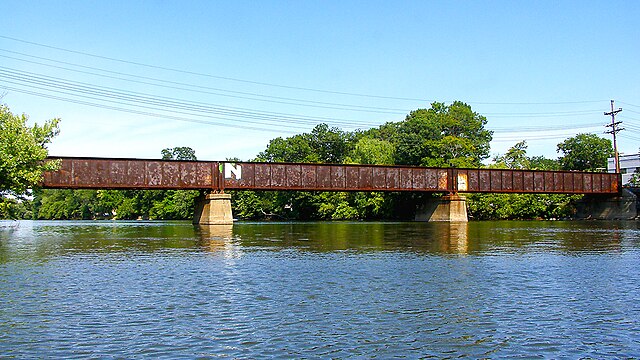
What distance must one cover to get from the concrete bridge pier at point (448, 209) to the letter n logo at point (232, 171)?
94.6 feet

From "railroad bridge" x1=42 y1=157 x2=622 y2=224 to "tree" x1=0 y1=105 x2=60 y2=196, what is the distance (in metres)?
5.70

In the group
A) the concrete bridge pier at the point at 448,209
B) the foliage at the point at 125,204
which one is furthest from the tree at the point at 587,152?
the foliage at the point at 125,204

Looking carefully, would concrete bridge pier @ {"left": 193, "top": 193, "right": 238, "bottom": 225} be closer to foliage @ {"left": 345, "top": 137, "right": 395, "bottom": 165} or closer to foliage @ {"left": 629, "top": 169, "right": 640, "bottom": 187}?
foliage @ {"left": 345, "top": 137, "right": 395, "bottom": 165}

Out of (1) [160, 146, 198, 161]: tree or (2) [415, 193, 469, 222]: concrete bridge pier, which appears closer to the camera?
(2) [415, 193, 469, 222]: concrete bridge pier

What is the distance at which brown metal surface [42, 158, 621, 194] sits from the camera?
63669mm

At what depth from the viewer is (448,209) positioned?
8106 cm

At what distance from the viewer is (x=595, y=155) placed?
163 m

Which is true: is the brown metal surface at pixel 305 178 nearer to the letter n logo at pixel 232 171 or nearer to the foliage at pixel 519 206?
the letter n logo at pixel 232 171

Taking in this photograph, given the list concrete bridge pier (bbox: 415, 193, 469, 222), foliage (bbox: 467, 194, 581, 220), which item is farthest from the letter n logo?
foliage (bbox: 467, 194, 581, 220)

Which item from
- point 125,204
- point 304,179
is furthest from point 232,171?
point 125,204

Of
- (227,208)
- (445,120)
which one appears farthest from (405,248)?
(445,120)

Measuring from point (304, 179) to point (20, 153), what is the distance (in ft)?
107

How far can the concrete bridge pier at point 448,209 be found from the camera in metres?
80.3

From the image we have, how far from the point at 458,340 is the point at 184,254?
20.1 metres
